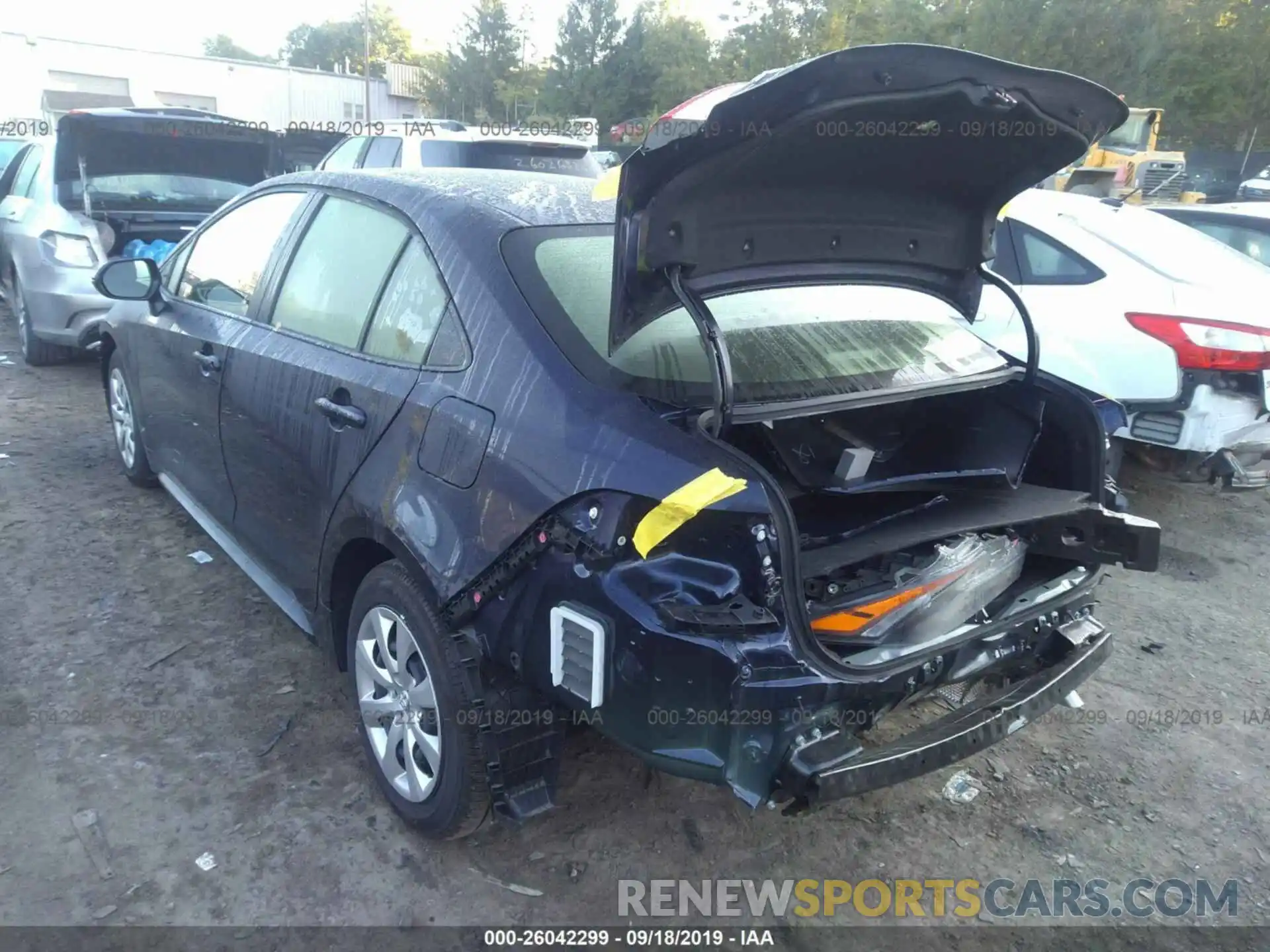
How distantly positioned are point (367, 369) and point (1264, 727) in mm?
3281

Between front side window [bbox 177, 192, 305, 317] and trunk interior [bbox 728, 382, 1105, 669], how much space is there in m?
1.96

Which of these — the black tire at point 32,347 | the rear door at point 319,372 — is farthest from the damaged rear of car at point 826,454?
the black tire at point 32,347

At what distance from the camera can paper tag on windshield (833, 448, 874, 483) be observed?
8.29 feet

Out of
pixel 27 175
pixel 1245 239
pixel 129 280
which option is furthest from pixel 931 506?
pixel 27 175

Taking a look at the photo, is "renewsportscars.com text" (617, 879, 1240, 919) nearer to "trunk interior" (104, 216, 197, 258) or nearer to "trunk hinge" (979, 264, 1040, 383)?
"trunk hinge" (979, 264, 1040, 383)

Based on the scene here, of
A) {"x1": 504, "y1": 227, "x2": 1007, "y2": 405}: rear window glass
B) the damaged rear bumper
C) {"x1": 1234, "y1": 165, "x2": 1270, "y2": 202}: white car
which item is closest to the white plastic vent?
the damaged rear bumper

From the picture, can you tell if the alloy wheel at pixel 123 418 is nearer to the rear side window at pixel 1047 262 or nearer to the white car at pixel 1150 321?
the white car at pixel 1150 321

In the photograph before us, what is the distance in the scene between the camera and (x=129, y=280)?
396cm

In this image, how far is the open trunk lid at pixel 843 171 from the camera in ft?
6.38

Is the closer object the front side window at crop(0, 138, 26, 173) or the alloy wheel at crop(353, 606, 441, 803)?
the alloy wheel at crop(353, 606, 441, 803)

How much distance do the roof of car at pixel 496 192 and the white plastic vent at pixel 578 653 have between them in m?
1.13

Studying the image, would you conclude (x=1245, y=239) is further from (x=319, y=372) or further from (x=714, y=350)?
(x=319, y=372)

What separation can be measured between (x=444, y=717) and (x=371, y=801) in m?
0.61

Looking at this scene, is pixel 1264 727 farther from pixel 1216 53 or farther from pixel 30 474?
pixel 1216 53
